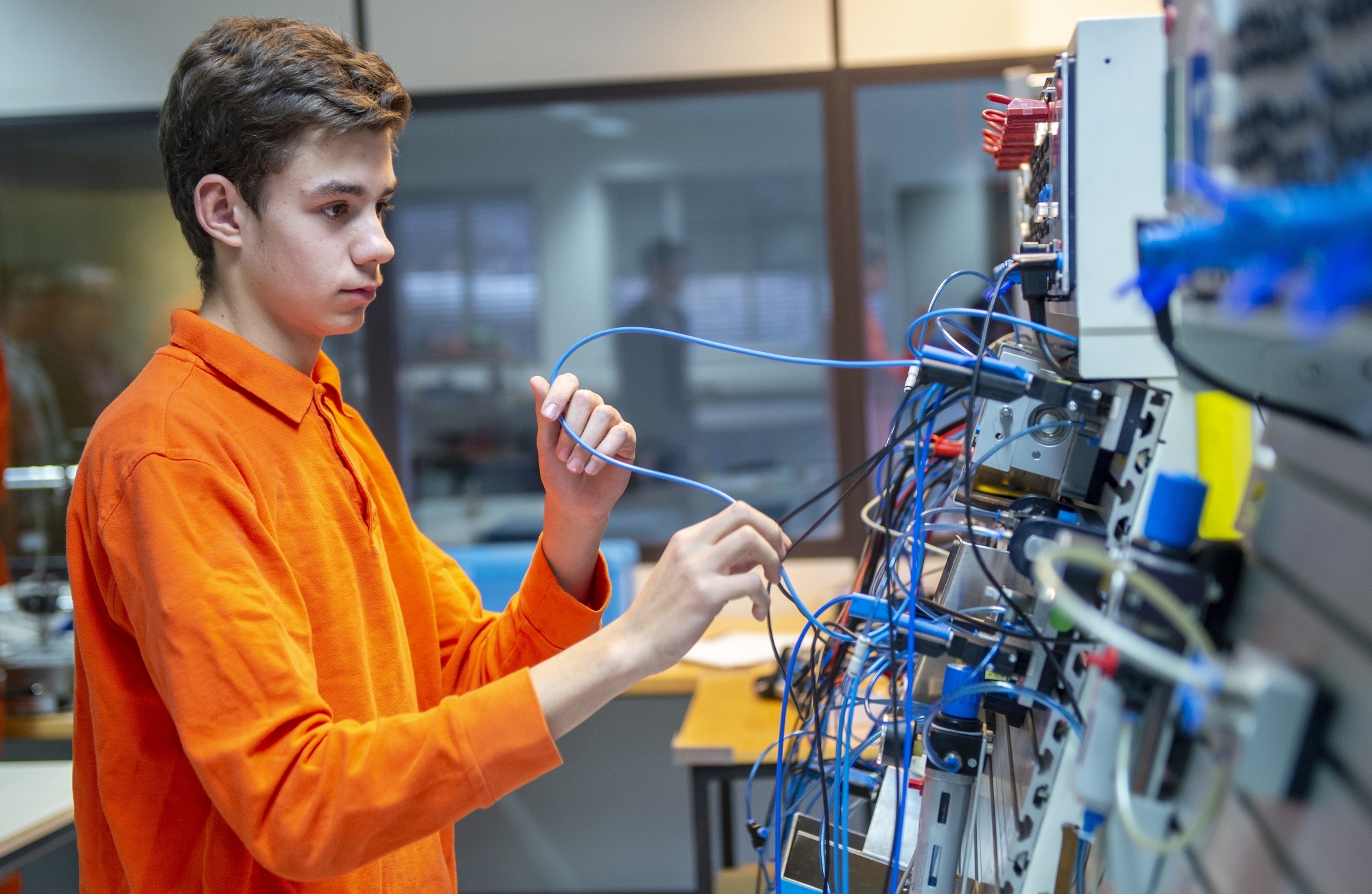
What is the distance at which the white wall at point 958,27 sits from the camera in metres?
3.13

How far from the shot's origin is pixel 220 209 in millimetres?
1083

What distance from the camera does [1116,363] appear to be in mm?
829

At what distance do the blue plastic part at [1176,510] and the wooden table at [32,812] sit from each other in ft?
6.34

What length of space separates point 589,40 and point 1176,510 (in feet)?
9.82

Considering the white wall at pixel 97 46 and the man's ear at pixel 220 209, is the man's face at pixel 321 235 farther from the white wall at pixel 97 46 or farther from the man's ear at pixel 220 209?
the white wall at pixel 97 46

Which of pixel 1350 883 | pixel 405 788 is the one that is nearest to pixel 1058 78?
pixel 1350 883

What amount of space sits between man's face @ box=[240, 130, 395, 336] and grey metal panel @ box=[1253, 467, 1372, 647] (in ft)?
2.76

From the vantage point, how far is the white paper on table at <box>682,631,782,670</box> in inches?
105

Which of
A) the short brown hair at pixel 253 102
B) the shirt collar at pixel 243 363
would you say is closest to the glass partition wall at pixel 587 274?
the short brown hair at pixel 253 102

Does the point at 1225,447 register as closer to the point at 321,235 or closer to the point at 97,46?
the point at 321,235

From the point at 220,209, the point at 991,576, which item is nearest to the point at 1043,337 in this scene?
the point at 991,576

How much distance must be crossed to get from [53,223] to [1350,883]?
3.94 meters

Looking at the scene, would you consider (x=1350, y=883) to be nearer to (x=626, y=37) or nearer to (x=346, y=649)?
(x=346, y=649)

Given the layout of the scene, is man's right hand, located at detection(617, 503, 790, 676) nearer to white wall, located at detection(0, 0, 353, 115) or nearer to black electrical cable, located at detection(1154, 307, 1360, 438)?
black electrical cable, located at detection(1154, 307, 1360, 438)
